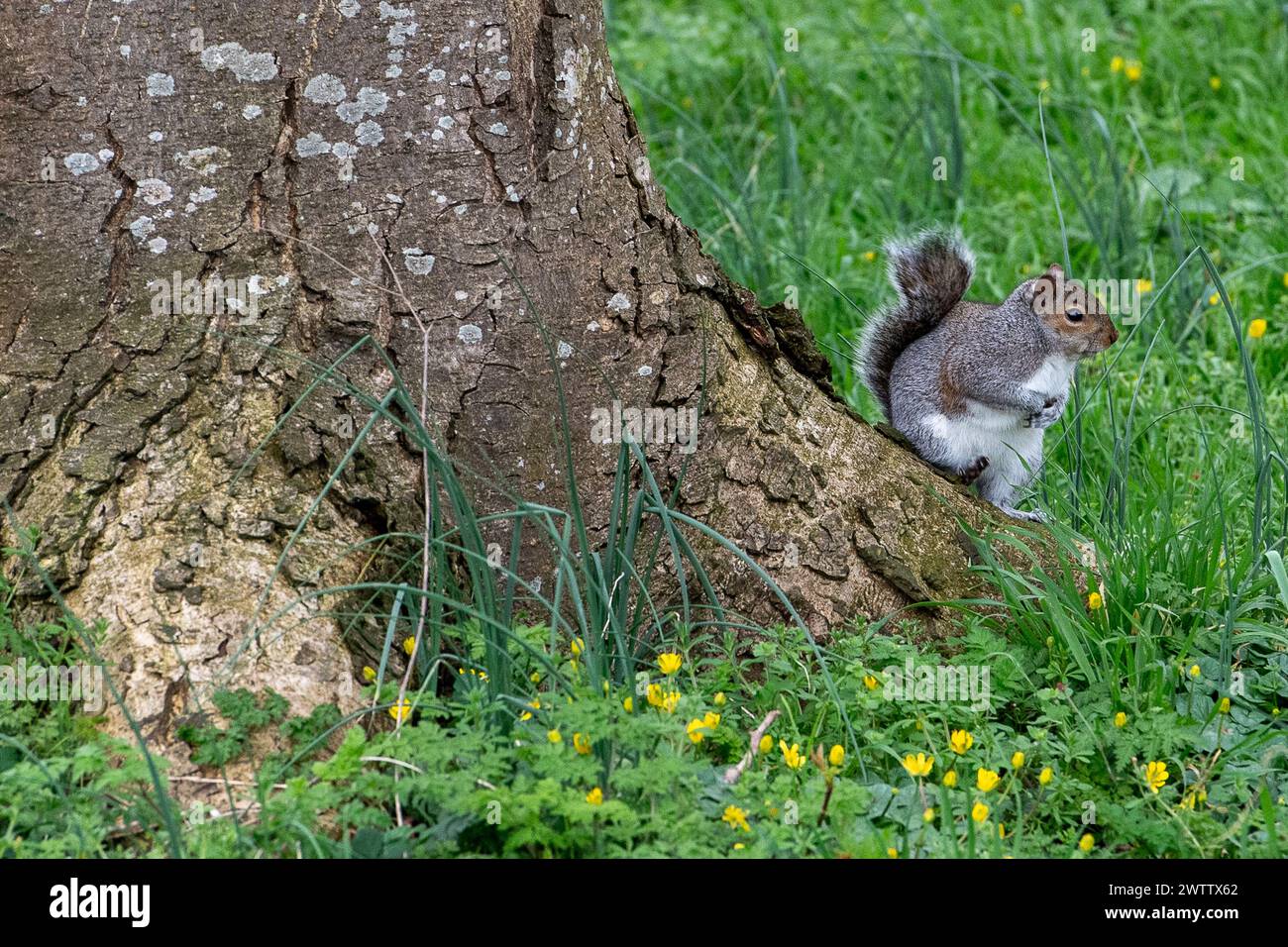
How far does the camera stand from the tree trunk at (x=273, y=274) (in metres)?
2.53

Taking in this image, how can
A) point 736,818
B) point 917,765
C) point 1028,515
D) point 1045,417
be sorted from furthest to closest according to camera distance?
point 1045,417 < point 1028,515 < point 917,765 < point 736,818

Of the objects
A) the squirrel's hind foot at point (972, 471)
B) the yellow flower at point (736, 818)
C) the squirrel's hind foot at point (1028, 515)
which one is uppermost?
the squirrel's hind foot at point (972, 471)

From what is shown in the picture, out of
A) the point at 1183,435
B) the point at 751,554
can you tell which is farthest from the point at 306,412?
the point at 1183,435

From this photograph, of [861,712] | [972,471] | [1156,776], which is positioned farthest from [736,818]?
[972,471]

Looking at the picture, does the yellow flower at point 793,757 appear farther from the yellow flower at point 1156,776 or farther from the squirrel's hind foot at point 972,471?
the squirrel's hind foot at point 972,471

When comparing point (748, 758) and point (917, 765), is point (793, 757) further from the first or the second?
point (917, 765)

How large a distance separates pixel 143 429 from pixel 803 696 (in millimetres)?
1277

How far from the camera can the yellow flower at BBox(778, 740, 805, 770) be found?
2.35m

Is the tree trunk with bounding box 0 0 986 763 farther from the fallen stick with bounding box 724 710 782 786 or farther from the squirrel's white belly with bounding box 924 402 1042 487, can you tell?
the squirrel's white belly with bounding box 924 402 1042 487

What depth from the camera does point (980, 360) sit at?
360 centimetres

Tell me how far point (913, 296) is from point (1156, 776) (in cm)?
165

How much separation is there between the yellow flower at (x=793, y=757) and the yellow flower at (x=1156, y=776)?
57 centimetres

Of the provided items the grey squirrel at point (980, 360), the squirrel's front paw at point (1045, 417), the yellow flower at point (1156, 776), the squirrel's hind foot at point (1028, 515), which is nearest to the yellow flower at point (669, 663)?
the yellow flower at point (1156, 776)

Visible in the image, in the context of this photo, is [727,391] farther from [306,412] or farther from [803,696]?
[306,412]
